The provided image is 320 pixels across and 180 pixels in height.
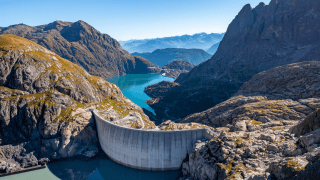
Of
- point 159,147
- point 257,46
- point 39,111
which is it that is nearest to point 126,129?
point 159,147

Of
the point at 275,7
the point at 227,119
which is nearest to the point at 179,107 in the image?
the point at 227,119

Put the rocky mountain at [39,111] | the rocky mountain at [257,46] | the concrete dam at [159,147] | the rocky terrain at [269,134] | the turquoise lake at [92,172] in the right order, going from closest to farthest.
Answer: the rocky terrain at [269,134]
the turquoise lake at [92,172]
the concrete dam at [159,147]
the rocky mountain at [39,111]
the rocky mountain at [257,46]

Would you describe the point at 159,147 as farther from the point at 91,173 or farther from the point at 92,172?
the point at 91,173

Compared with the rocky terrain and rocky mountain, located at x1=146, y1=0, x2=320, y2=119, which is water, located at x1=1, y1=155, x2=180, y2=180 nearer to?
the rocky terrain

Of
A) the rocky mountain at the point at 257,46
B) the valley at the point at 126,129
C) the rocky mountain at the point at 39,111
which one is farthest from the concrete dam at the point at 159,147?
the rocky mountain at the point at 257,46

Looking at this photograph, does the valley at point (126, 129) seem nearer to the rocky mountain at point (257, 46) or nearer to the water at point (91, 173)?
the water at point (91, 173)

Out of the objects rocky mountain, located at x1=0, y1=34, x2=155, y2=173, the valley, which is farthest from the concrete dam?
rocky mountain, located at x1=0, y1=34, x2=155, y2=173
